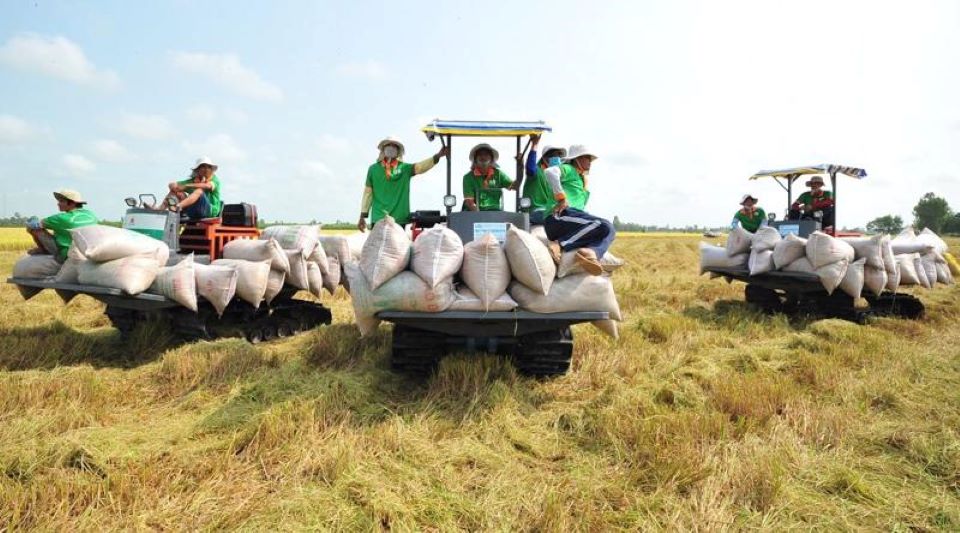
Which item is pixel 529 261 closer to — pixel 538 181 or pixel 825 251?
pixel 538 181

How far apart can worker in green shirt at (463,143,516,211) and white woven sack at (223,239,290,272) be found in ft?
6.87

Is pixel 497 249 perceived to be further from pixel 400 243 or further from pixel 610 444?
pixel 610 444

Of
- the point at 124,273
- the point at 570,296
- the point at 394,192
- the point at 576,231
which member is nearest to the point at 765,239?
the point at 576,231

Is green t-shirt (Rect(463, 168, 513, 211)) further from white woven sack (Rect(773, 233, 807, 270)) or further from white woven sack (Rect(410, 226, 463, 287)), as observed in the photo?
white woven sack (Rect(773, 233, 807, 270))

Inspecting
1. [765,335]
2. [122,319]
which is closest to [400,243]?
[122,319]

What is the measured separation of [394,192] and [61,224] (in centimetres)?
325

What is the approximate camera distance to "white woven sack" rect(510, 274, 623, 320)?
3.77 metres

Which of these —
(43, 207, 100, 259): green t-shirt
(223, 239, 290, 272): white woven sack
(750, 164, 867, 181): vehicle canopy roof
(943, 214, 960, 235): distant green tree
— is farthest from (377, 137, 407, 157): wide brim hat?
(943, 214, 960, 235): distant green tree

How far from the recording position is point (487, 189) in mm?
5457

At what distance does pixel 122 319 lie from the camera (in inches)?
226

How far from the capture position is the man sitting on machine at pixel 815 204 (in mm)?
8773

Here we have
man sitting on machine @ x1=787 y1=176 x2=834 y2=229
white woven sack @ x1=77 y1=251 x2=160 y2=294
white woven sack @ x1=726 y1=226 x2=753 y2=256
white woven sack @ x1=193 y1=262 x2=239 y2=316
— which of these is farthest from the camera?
man sitting on machine @ x1=787 y1=176 x2=834 y2=229

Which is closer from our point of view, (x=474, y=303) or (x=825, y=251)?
(x=474, y=303)

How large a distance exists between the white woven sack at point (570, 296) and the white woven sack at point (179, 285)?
308cm
